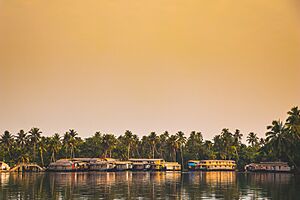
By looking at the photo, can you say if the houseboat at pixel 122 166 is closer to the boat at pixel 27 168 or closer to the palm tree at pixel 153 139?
the palm tree at pixel 153 139

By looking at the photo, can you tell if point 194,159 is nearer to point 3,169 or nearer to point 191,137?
point 191,137

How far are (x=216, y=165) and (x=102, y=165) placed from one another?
33.5 metres

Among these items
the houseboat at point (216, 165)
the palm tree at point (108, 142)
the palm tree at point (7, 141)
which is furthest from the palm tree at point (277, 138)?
the palm tree at point (7, 141)

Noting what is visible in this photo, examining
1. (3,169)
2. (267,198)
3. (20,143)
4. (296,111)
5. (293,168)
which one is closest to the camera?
(267,198)

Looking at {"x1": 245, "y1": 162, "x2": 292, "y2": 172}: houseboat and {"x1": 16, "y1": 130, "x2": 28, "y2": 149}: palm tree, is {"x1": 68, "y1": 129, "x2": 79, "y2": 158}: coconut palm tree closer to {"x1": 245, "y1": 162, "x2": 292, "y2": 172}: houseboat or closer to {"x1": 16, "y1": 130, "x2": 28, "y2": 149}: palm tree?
{"x1": 16, "y1": 130, "x2": 28, "y2": 149}: palm tree

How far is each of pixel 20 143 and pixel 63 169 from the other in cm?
1997

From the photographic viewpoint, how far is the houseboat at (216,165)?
132 m

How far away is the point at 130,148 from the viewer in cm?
14950

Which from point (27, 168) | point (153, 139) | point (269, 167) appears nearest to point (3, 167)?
Result: point (27, 168)

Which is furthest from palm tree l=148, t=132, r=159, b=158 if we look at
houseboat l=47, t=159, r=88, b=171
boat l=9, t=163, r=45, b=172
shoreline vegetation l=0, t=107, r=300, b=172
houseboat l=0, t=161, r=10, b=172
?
houseboat l=0, t=161, r=10, b=172

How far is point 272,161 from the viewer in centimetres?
12344

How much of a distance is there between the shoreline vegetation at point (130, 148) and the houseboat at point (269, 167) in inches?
142

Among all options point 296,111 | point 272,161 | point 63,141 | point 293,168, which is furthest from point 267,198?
point 63,141

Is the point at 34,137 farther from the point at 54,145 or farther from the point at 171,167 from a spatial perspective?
the point at 171,167
